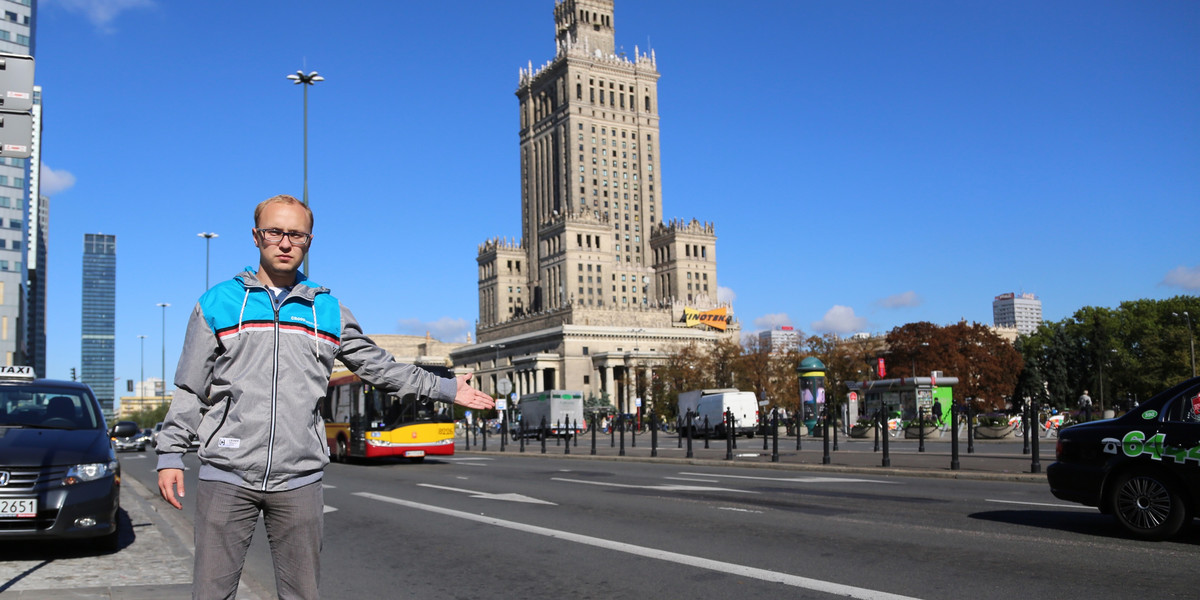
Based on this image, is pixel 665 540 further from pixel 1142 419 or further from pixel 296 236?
pixel 296 236

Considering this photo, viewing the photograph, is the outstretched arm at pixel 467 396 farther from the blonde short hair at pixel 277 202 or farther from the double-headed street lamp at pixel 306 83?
the double-headed street lamp at pixel 306 83

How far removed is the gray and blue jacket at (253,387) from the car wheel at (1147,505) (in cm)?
797

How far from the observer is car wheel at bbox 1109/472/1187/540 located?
348 inches

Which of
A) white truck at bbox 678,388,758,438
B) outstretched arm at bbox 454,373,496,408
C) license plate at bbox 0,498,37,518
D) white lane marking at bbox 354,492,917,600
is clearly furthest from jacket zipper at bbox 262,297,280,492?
white truck at bbox 678,388,758,438

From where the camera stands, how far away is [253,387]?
151 inches

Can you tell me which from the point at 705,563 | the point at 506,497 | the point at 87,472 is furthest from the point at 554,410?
the point at 705,563

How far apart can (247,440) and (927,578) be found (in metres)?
5.48

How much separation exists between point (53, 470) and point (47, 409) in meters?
1.41

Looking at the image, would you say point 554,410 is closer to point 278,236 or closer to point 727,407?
point 727,407

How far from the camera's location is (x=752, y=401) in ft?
186

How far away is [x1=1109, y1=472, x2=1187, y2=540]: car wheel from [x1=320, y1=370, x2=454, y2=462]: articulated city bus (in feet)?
64.5

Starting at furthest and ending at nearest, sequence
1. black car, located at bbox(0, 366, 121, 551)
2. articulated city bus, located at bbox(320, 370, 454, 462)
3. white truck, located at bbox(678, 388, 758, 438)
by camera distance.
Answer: white truck, located at bbox(678, 388, 758, 438) < articulated city bus, located at bbox(320, 370, 454, 462) < black car, located at bbox(0, 366, 121, 551)

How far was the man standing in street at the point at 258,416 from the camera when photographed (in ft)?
12.5

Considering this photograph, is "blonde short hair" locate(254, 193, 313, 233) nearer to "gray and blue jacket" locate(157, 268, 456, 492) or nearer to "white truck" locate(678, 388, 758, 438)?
"gray and blue jacket" locate(157, 268, 456, 492)
